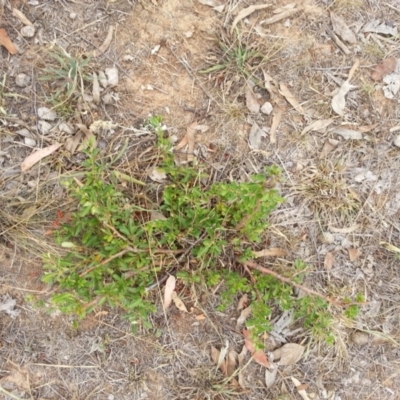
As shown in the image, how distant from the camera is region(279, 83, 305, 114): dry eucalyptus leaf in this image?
9.95 ft

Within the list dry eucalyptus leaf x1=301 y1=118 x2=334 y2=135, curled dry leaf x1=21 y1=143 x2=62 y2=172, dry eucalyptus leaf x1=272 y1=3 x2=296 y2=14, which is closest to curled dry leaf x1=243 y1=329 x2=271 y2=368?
dry eucalyptus leaf x1=301 y1=118 x2=334 y2=135

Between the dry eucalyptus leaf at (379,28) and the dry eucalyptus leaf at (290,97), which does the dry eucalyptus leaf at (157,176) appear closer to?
the dry eucalyptus leaf at (290,97)

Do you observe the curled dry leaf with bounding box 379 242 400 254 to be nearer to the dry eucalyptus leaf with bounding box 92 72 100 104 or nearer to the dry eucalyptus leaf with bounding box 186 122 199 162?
the dry eucalyptus leaf with bounding box 186 122 199 162

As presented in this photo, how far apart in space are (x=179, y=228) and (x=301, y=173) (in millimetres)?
779

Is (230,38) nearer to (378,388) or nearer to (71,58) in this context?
(71,58)

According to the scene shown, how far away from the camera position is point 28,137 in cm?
292

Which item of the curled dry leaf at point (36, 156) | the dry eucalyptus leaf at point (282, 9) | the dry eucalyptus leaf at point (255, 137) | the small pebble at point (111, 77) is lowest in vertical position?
the curled dry leaf at point (36, 156)

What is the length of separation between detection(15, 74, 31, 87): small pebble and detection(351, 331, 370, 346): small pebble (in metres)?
2.29

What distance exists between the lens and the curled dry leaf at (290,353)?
3039 mm

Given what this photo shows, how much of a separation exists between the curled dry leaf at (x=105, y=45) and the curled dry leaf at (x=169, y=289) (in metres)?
1.27

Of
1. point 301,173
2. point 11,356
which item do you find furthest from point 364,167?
point 11,356

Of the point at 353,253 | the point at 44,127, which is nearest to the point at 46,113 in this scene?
the point at 44,127

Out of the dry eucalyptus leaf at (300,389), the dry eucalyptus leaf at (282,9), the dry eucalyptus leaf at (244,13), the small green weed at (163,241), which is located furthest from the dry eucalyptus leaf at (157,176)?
the dry eucalyptus leaf at (300,389)

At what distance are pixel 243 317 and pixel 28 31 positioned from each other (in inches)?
76.5
